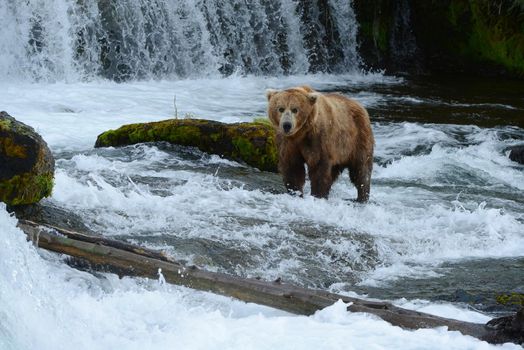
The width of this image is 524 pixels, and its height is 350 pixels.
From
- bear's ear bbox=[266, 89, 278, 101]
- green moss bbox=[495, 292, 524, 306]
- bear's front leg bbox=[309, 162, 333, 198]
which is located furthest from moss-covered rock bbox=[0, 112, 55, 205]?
green moss bbox=[495, 292, 524, 306]

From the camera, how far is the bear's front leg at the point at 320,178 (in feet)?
27.3

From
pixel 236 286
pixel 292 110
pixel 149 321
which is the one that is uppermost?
pixel 292 110

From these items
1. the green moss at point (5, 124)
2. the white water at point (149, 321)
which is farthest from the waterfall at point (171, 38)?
the white water at point (149, 321)

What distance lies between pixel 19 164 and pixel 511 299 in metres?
3.74

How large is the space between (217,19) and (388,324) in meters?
15.6

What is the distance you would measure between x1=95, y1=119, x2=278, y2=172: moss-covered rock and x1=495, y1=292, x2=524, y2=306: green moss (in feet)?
13.7

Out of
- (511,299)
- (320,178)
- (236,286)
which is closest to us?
(236,286)

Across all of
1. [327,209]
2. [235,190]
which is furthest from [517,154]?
[235,190]

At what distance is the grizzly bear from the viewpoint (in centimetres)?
805

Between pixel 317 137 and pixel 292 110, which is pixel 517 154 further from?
pixel 292 110

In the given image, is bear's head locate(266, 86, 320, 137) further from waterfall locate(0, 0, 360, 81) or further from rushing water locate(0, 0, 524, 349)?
waterfall locate(0, 0, 360, 81)

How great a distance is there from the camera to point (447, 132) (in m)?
13.9

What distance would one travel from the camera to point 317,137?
27.0 feet

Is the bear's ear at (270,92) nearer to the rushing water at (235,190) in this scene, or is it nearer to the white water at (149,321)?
the rushing water at (235,190)
